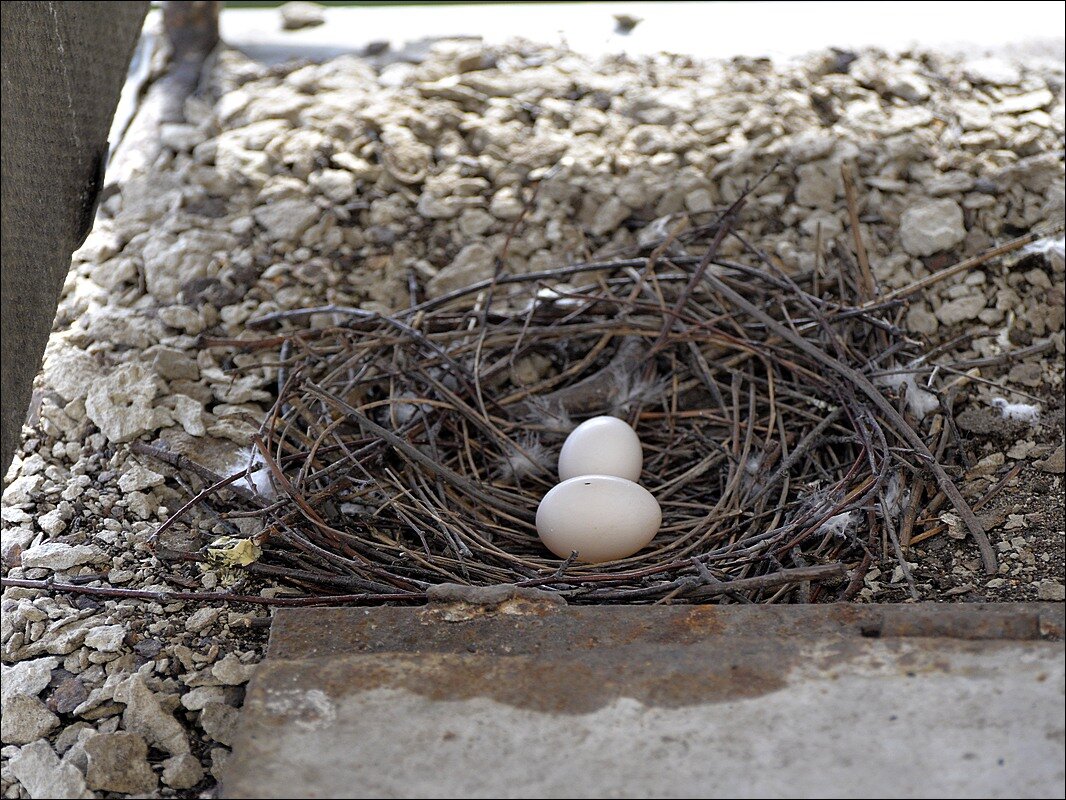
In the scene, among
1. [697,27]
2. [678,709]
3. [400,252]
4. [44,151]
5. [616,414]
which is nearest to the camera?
[678,709]

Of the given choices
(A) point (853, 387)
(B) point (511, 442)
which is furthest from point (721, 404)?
(B) point (511, 442)

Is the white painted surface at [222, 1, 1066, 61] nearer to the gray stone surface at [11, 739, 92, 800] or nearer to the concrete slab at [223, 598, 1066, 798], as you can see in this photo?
the concrete slab at [223, 598, 1066, 798]

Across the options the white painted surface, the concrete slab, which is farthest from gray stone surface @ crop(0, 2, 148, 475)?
the white painted surface

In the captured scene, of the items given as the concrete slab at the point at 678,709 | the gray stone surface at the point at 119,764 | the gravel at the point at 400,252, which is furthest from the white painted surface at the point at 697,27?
the gray stone surface at the point at 119,764

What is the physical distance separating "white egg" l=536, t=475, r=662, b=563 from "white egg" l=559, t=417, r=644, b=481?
0.11m

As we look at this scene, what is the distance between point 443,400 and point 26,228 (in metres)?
1.01

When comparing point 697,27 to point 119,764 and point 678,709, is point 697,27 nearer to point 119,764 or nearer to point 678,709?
point 678,709

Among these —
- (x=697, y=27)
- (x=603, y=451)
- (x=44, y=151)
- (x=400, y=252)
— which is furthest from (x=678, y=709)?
(x=697, y=27)

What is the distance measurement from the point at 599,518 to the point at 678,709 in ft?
2.25

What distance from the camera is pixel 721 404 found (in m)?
2.71

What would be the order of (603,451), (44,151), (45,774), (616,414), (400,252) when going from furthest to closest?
(400,252)
(616,414)
(603,451)
(44,151)
(45,774)

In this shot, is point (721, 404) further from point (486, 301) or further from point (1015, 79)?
point (1015, 79)

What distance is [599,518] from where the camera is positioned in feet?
7.67

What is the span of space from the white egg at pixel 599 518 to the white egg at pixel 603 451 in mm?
115
